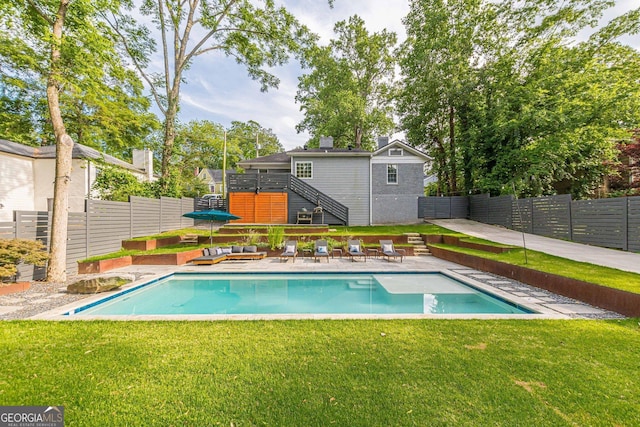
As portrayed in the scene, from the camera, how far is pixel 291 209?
16.8 metres

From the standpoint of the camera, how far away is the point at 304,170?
18547mm

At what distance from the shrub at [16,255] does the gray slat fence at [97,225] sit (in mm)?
617

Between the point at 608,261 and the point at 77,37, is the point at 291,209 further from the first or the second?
the point at 608,261


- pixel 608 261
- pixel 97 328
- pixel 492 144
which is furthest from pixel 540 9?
pixel 97 328

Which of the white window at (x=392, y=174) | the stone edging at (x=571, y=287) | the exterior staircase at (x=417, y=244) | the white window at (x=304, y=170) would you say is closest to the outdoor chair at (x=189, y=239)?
the white window at (x=304, y=170)

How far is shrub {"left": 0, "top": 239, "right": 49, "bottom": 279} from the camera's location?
18.2ft

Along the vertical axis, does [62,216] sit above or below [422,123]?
below

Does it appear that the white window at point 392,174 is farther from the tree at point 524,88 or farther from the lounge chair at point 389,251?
the lounge chair at point 389,251

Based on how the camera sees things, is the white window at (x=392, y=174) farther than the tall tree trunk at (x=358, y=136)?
No

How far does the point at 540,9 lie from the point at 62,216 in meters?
28.7

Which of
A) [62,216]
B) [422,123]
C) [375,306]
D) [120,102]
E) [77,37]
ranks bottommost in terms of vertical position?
[375,306]

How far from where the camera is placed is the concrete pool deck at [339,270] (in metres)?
4.65

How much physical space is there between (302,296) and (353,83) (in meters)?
25.2

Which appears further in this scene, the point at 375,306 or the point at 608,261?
the point at 608,261
